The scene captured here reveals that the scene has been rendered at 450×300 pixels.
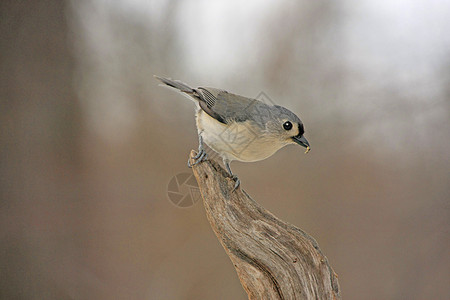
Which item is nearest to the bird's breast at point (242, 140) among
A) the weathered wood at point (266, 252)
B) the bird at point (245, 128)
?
the bird at point (245, 128)

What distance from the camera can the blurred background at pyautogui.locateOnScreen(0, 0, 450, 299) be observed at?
74.2 inches

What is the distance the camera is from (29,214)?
193 cm

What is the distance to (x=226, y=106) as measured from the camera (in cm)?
139

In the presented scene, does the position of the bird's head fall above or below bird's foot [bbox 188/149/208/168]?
above

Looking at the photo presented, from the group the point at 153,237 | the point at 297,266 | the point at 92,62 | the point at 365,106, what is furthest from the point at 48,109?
the point at 365,106

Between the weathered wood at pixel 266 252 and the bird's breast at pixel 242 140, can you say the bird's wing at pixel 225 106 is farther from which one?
the weathered wood at pixel 266 252

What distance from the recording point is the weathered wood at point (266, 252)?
4.09 feet

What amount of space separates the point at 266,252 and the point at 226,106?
0.49m


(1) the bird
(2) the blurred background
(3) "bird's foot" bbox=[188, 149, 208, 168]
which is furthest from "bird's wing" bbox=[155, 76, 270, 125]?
(2) the blurred background

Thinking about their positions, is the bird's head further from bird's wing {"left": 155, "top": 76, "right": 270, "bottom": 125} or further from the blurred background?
the blurred background

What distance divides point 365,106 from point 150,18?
1.08m

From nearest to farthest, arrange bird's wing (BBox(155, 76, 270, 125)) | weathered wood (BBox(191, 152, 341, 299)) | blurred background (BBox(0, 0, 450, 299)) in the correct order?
weathered wood (BBox(191, 152, 341, 299)) → bird's wing (BBox(155, 76, 270, 125)) → blurred background (BBox(0, 0, 450, 299))

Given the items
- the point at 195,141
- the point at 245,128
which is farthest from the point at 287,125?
the point at 195,141

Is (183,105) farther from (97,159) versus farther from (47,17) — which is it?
(47,17)
